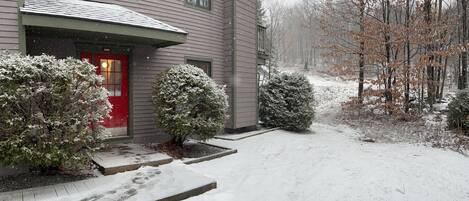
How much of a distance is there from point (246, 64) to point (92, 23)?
5.35 metres

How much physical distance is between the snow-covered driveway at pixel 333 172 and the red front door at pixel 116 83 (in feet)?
7.92

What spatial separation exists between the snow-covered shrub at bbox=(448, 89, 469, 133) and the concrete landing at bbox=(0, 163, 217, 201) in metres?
9.46

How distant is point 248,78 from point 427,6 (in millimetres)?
9489

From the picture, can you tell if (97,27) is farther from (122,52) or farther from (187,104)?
(187,104)

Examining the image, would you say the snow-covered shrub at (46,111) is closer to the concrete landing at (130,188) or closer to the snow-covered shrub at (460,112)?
the concrete landing at (130,188)

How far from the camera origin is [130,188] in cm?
449

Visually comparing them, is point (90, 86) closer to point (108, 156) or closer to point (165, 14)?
point (108, 156)

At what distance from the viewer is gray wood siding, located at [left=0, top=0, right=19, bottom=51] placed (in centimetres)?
487

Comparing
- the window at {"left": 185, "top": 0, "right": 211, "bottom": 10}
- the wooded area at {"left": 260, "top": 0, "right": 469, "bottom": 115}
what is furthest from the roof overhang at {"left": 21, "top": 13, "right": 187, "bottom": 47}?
the wooded area at {"left": 260, "top": 0, "right": 469, "bottom": 115}

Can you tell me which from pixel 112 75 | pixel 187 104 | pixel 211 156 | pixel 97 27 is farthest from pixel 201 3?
pixel 211 156

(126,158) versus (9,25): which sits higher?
(9,25)

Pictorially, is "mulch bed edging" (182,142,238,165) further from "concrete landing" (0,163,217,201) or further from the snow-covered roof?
the snow-covered roof

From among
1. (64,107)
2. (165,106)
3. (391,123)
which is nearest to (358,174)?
(165,106)

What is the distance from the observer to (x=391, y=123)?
13602 millimetres
